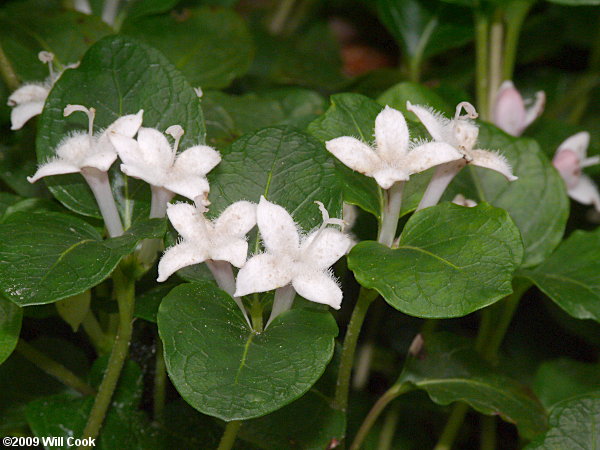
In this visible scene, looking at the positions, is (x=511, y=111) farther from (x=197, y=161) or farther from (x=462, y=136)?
(x=197, y=161)

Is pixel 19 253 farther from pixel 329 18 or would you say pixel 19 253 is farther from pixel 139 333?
pixel 329 18

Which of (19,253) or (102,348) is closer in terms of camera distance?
(19,253)

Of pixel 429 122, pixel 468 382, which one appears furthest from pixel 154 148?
pixel 468 382

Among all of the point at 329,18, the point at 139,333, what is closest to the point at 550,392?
the point at 139,333

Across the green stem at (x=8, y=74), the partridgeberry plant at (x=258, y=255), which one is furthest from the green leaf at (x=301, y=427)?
the green stem at (x=8, y=74)

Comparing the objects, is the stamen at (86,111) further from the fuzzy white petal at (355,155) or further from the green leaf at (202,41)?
the green leaf at (202,41)

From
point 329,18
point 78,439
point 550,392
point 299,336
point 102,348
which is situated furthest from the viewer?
point 329,18
